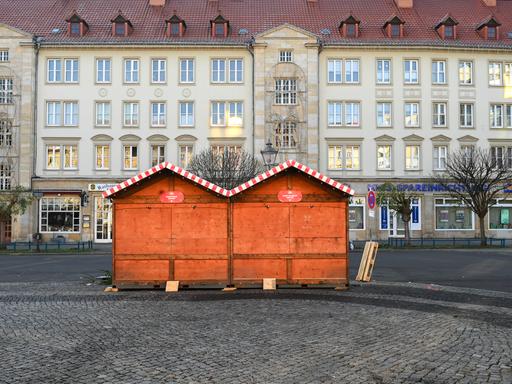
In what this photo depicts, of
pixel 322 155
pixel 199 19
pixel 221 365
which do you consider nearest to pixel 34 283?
pixel 221 365

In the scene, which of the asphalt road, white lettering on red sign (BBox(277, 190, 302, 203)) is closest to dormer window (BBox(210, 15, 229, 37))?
the asphalt road

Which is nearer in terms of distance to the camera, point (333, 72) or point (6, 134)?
point (6, 134)

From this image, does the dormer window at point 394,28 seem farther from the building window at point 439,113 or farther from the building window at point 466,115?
the building window at point 466,115

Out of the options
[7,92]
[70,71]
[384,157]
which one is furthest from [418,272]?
[7,92]

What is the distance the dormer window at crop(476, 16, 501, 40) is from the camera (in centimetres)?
4434

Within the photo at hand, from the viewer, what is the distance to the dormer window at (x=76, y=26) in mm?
43250

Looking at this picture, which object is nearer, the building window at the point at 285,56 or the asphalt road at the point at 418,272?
the asphalt road at the point at 418,272

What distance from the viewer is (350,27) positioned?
44.2 m

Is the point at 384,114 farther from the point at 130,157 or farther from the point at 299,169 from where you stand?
the point at 299,169

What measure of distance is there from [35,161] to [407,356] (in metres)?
39.6

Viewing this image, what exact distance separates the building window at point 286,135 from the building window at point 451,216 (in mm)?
11881

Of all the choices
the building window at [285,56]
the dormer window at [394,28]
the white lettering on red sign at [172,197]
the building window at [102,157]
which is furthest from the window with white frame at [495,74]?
the white lettering on red sign at [172,197]

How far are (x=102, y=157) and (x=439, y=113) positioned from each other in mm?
26045

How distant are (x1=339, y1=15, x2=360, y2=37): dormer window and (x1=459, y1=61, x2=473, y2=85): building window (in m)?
8.50
